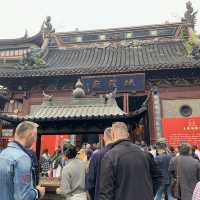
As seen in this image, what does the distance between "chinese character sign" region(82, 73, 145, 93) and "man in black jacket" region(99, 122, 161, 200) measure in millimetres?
10599

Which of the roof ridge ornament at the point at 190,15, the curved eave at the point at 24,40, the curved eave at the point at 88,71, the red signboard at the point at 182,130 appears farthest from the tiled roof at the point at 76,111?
the curved eave at the point at 24,40

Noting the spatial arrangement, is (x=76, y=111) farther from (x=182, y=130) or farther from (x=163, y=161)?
(x=182, y=130)

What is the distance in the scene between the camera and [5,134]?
608 inches

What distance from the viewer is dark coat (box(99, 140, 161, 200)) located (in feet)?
10.4

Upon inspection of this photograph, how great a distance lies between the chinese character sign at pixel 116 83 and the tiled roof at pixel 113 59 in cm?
54

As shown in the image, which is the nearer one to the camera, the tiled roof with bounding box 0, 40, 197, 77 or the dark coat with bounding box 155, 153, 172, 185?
the dark coat with bounding box 155, 153, 172, 185

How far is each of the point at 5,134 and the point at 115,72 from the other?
6.38 m

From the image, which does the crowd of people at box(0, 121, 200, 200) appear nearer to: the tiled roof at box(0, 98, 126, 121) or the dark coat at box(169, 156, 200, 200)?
the dark coat at box(169, 156, 200, 200)

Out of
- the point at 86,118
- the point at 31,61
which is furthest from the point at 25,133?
the point at 31,61

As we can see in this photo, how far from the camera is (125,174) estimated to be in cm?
324

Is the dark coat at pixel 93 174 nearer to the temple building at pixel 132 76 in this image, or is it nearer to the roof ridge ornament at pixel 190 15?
the temple building at pixel 132 76

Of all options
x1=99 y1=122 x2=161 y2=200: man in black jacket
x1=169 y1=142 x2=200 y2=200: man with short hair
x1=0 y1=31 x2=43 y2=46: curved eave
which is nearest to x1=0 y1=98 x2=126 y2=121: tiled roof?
x1=169 y1=142 x2=200 y2=200: man with short hair

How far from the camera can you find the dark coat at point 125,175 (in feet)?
10.4

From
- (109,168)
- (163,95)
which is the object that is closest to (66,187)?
(109,168)
